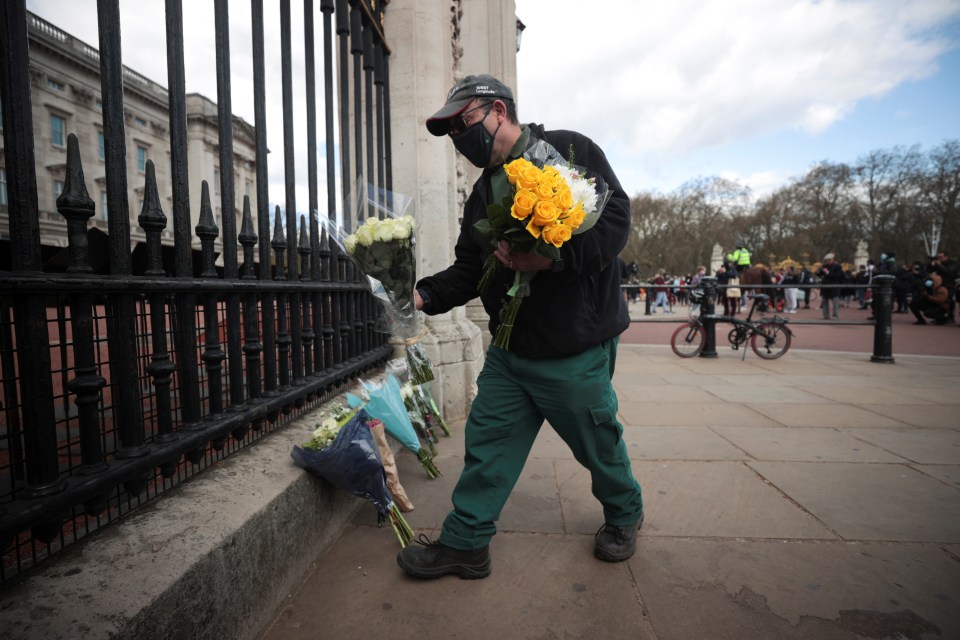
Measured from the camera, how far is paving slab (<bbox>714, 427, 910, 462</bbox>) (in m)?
3.68

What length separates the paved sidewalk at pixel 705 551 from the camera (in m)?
1.94

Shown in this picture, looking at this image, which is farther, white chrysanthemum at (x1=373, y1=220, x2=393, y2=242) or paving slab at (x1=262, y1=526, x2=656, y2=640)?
white chrysanthemum at (x1=373, y1=220, x2=393, y2=242)

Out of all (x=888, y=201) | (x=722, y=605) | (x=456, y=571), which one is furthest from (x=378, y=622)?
(x=888, y=201)

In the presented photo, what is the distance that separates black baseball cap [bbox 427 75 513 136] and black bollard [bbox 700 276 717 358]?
7042mm

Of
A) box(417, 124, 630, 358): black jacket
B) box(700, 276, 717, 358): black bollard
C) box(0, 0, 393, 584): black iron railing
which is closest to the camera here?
box(0, 0, 393, 584): black iron railing

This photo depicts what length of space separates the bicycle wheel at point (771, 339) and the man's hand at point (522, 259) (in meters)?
7.74

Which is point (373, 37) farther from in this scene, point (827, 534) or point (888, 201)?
point (888, 201)

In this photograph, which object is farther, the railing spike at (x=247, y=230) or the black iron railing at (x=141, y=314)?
the railing spike at (x=247, y=230)

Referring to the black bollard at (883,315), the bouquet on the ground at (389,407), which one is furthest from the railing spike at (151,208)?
the black bollard at (883,315)

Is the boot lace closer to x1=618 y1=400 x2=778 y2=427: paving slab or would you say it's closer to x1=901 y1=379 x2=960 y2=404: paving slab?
x1=618 y1=400 x2=778 y2=427: paving slab

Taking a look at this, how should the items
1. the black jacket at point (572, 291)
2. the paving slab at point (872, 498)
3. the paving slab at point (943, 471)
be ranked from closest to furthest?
the black jacket at point (572, 291), the paving slab at point (872, 498), the paving slab at point (943, 471)

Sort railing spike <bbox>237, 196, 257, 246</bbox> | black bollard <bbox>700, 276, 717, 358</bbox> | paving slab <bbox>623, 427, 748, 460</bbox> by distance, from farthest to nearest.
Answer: black bollard <bbox>700, 276, 717, 358</bbox> < paving slab <bbox>623, 427, 748, 460</bbox> < railing spike <bbox>237, 196, 257, 246</bbox>

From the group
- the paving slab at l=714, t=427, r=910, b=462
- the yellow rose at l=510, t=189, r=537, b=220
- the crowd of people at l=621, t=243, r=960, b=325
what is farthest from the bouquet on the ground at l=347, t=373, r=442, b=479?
the crowd of people at l=621, t=243, r=960, b=325

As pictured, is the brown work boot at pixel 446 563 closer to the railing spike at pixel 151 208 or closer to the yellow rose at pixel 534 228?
the yellow rose at pixel 534 228
